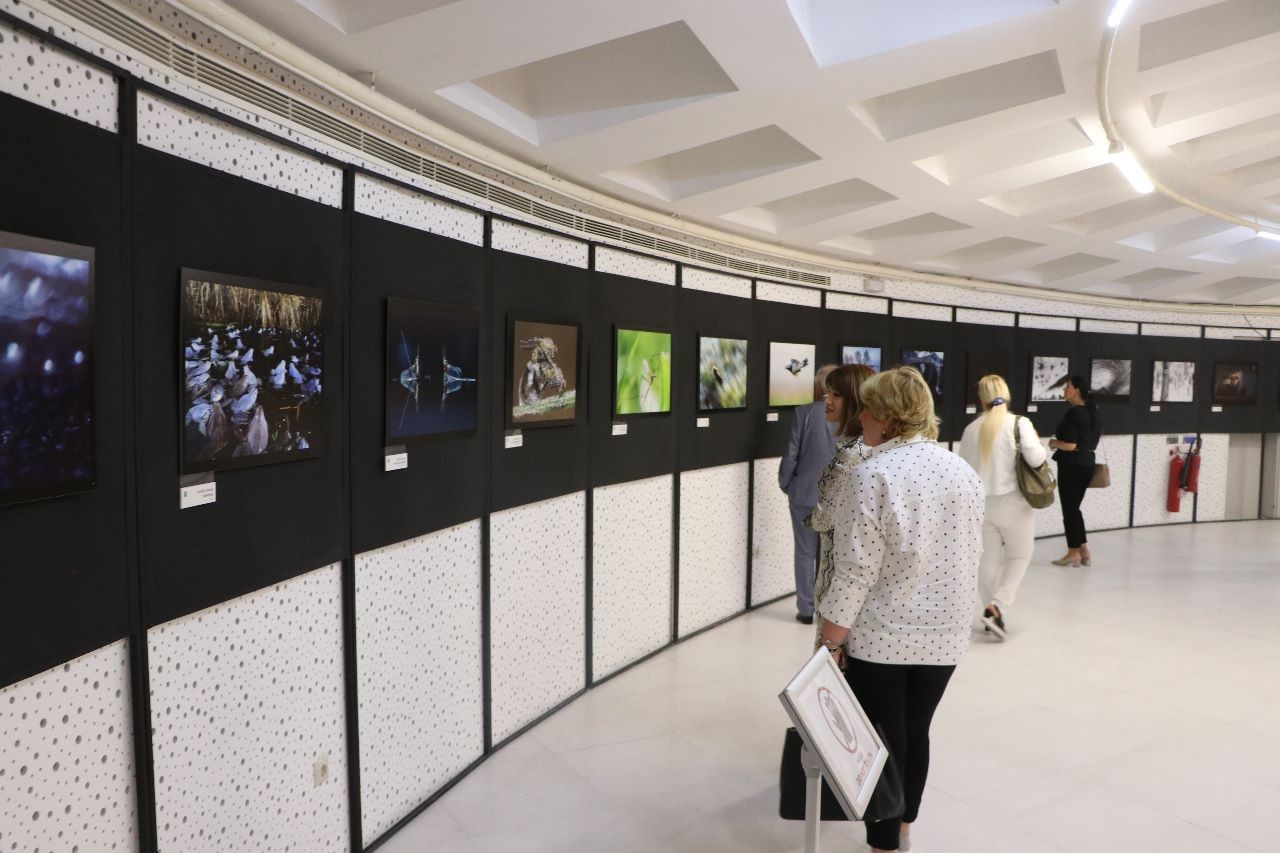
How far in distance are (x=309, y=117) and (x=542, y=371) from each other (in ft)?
5.89

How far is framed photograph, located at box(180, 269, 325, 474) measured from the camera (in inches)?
94.9

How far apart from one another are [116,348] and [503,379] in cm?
217

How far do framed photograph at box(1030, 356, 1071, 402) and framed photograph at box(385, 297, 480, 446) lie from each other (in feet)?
27.7

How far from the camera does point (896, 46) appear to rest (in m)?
3.64

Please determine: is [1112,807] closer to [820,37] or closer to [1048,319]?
[820,37]

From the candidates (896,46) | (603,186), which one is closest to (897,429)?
(896,46)

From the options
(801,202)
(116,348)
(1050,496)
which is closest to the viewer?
(116,348)

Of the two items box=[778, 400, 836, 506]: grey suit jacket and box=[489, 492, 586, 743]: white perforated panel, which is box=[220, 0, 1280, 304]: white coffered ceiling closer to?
box=[778, 400, 836, 506]: grey suit jacket

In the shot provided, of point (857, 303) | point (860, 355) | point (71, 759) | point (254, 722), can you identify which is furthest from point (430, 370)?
point (857, 303)

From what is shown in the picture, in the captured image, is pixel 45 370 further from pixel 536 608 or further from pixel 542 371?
pixel 536 608

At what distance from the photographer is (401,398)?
340 centimetres

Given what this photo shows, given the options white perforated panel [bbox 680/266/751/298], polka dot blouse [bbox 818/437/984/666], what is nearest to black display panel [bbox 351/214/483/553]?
polka dot blouse [bbox 818/437/984/666]

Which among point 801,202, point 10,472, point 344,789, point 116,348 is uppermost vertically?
point 801,202

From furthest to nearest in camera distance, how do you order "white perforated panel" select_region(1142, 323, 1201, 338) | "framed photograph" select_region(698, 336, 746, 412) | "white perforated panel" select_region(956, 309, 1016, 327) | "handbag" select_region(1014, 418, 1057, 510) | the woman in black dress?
"white perforated panel" select_region(1142, 323, 1201, 338) → "white perforated panel" select_region(956, 309, 1016, 327) → the woman in black dress → "framed photograph" select_region(698, 336, 746, 412) → "handbag" select_region(1014, 418, 1057, 510)
